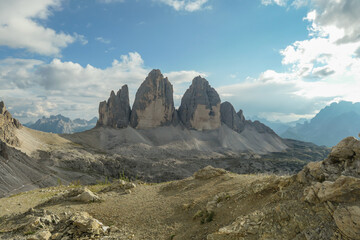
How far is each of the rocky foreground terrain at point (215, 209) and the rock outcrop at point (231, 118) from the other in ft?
493

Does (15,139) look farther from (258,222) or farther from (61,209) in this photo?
(258,222)

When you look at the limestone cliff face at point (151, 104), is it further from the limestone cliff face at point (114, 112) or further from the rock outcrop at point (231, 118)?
the rock outcrop at point (231, 118)

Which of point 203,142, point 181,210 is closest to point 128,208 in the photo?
point 181,210

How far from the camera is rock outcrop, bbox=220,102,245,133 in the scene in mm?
161100

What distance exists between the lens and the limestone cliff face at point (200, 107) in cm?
14362

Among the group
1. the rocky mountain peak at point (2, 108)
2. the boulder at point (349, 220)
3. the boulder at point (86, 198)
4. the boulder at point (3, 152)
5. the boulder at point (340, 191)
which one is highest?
the rocky mountain peak at point (2, 108)

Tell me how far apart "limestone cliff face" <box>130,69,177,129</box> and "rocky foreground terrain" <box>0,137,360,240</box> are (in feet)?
373

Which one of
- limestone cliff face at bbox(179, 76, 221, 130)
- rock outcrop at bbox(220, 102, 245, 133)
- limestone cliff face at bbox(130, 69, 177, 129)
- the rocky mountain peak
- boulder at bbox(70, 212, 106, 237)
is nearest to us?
boulder at bbox(70, 212, 106, 237)

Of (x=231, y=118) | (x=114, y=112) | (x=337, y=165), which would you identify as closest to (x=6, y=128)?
(x=114, y=112)

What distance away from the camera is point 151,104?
12962 cm

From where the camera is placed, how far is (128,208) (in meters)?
12.0

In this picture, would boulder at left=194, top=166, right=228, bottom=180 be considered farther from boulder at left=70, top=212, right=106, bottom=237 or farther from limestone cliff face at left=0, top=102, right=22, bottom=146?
limestone cliff face at left=0, top=102, right=22, bottom=146

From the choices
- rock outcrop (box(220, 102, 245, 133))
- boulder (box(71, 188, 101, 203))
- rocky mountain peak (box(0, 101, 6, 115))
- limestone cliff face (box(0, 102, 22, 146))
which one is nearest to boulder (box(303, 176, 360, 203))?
boulder (box(71, 188, 101, 203))

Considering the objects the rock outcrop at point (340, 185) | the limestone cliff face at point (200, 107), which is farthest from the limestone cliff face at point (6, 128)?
the limestone cliff face at point (200, 107)
